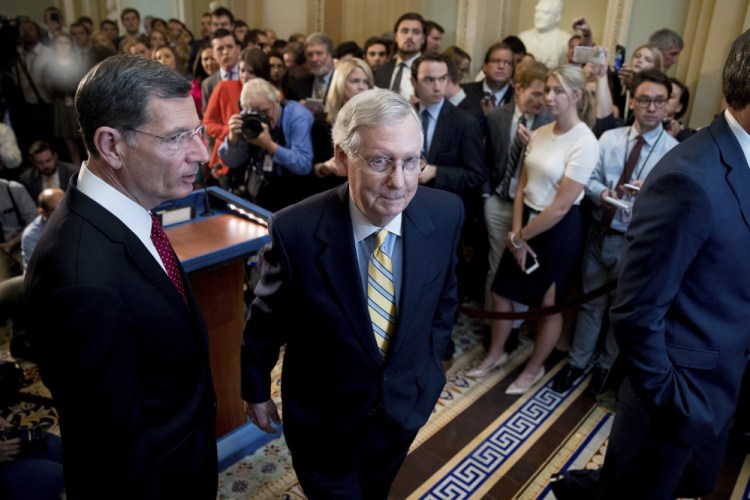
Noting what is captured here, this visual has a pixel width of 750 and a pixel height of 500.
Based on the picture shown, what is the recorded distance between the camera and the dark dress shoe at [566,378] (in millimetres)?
3621

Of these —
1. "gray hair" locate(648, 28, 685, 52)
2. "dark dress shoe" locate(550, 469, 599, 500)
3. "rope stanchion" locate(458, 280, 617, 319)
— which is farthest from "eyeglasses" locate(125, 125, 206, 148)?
"gray hair" locate(648, 28, 685, 52)

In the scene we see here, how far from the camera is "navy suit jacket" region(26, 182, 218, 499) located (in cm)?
125

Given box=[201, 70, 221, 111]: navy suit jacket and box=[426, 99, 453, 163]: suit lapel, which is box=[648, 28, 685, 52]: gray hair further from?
box=[201, 70, 221, 111]: navy suit jacket

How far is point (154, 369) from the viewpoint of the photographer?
4.70 ft

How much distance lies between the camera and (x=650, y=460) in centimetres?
202

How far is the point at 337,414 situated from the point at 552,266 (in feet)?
6.73

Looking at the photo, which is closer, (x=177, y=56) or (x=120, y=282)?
(x=120, y=282)

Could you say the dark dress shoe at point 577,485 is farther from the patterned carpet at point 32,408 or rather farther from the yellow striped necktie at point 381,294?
the patterned carpet at point 32,408

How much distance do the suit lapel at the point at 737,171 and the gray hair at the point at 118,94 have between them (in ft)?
5.27

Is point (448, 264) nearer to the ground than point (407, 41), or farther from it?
nearer to the ground

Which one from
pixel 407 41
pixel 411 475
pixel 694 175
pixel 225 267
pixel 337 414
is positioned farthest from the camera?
pixel 407 41

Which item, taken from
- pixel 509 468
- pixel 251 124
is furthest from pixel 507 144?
pixel 509 468

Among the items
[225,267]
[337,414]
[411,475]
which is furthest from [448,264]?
[411,475]

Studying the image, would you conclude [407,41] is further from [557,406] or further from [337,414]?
[337,414]
